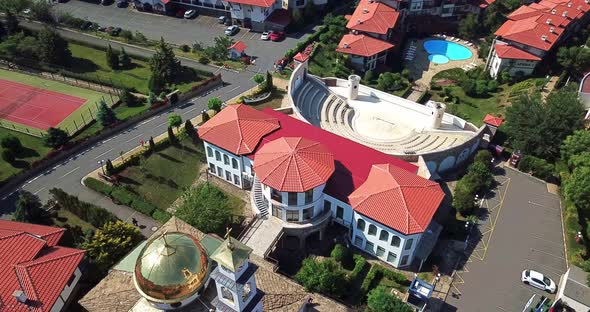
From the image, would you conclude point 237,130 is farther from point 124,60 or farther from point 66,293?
point 124,60

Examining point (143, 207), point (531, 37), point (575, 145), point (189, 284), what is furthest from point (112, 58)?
point (531, 37)

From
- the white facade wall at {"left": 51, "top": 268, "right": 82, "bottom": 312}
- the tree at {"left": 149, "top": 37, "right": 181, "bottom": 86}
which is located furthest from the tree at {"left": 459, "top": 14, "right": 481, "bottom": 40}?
the white facade wall at {"left": 51, "top": 268, "right": 82, "bottom": 312}

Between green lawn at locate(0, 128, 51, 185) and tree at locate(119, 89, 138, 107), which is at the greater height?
tree at locate(119, 89, 138, 107)

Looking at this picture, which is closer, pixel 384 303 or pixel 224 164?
pixel 384 303

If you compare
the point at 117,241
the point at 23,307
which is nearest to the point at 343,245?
the point at 117,241

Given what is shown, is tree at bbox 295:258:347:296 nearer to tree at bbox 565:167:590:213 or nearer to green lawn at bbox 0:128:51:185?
tree at bbox 565:167:590:213

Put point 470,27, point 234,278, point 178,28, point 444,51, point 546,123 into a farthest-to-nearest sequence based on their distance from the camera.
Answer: point 178,28, point 444,51, point 470,27, point 546,123, point 234,278

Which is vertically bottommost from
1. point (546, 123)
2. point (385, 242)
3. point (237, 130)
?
point (385, 242)

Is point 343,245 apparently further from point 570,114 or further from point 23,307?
point 570,114
